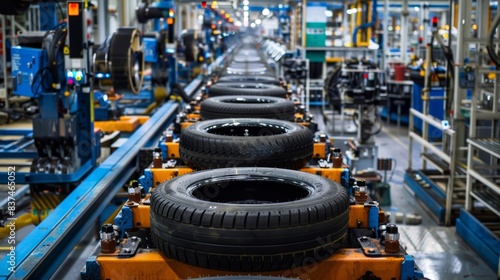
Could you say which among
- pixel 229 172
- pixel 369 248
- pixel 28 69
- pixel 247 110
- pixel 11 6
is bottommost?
pixel 369 248

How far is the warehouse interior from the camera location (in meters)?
2.23

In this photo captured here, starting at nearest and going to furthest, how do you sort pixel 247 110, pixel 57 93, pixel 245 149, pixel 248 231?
1. pixel 248 231
2. pixel 245 149
3. pixel 247 110
4. pixel 57 93

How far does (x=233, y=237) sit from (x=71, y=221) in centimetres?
234

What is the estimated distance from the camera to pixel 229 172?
278cm

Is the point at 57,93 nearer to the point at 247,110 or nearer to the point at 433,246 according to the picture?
the point at 247,110

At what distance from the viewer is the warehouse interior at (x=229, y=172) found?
223 centimetres

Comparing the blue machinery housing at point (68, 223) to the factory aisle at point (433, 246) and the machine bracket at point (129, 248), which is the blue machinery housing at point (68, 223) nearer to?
the machine bracket at point (129, 248)

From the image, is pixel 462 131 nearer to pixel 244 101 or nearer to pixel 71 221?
pixel 244 101

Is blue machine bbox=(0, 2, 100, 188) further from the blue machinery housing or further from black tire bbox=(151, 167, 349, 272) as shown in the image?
black tire bbox=(151, 167, 349, 272)

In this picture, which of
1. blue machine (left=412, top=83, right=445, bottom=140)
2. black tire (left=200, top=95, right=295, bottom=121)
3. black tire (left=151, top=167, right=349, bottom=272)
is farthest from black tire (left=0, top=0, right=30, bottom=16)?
blue machine (left=412, top=83, right=445, bottom=140)

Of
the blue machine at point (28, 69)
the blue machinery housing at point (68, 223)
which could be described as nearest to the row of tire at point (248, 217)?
the blue machinery housing at point (68, 223)

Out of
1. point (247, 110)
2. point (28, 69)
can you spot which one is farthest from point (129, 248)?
point (28, 69)

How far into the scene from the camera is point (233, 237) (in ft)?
6.97

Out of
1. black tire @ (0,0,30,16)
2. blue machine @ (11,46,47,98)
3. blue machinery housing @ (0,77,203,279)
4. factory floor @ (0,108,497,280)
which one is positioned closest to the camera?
blue machinery housing @ (0,77,203,279)
